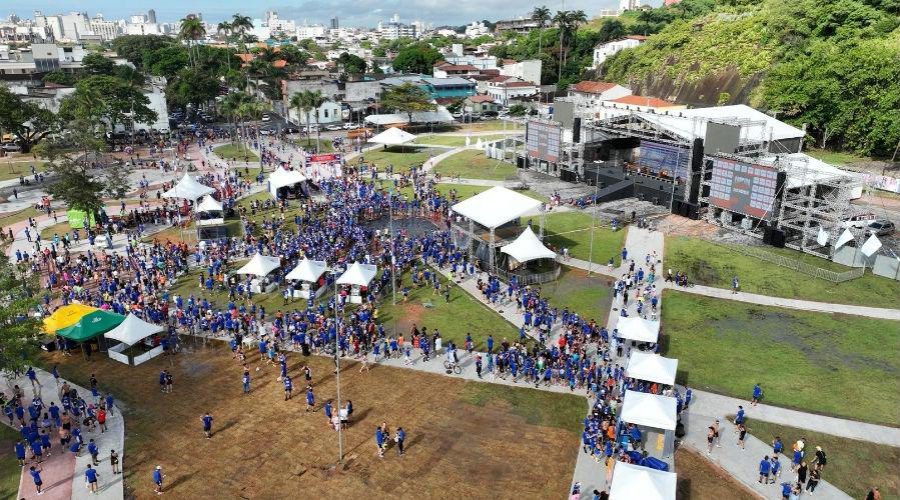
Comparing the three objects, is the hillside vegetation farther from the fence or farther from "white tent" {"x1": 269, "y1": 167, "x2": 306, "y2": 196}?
"white tent" {"x1": 269, "y1": 167, "x2": 306, "y2": 196}

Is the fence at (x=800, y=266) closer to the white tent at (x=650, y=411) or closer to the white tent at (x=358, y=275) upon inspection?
the white tent at (x=650, y=411)

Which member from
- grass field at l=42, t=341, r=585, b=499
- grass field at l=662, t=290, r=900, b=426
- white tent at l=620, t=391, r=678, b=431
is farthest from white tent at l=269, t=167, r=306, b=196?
white tent at l=620, t=391, r=678, b=431

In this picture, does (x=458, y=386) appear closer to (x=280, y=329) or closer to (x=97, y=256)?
(x=280, y=329)

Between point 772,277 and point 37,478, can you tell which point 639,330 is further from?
point 37,478

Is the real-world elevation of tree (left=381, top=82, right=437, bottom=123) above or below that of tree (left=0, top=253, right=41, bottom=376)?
above

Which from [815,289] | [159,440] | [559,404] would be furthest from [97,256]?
[815,289]
